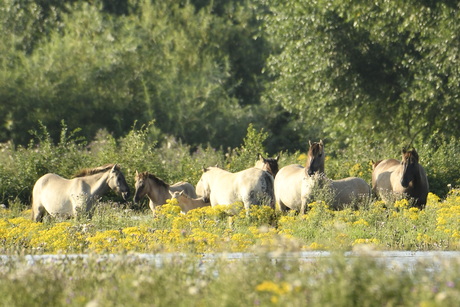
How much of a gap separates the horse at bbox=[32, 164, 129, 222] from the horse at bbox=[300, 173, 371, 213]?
371 cm

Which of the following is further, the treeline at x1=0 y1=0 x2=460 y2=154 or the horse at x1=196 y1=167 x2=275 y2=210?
the treeline at x1=0 y1=0 x2=460 y2=154

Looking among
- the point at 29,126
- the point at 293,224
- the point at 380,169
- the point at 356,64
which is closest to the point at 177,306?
the point at 293,224

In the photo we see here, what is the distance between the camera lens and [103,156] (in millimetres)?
24984

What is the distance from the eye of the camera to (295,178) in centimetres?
1928

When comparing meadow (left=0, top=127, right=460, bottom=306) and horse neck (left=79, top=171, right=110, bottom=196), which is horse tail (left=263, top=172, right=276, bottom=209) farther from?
horse neck (left=79, top=171, right=110, bottom=196)

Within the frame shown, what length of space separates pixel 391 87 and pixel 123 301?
28028mm

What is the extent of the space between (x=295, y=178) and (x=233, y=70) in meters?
32.5

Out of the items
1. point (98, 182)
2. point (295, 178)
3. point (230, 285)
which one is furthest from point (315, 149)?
point (230, 285)

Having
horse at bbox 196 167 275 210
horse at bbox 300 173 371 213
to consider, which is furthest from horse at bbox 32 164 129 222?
horse at bbox 300 173 371 213

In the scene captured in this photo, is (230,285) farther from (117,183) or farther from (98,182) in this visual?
(98,182)

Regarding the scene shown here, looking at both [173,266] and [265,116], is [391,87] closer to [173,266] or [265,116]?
[265,116]

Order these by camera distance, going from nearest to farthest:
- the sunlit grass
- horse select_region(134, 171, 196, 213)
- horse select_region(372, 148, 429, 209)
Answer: the sunlit grass < horse select_region(372, 148, 429, 209) < horse select_region(134, 171, 196, 213)

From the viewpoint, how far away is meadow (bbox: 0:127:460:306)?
22.1 ft

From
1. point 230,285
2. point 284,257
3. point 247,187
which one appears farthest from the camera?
point 247,187
